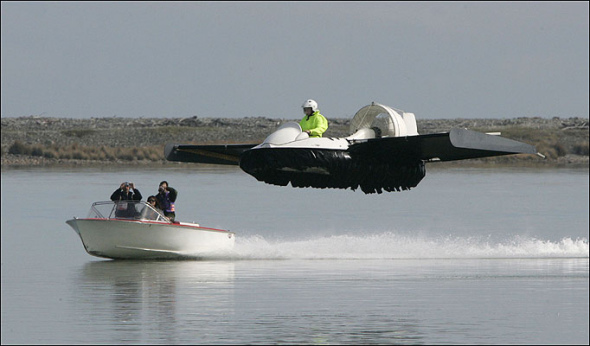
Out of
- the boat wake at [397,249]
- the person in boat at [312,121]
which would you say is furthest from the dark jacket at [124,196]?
the person in boat at [312,121]

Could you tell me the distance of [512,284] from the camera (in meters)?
24.3

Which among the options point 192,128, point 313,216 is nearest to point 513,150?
point 313,216

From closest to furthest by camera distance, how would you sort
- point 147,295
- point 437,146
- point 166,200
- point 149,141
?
point 147,295 < point 437,146 < point 166,200 < point 149,141

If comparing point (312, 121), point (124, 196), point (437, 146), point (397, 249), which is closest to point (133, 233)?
point (124, 196)

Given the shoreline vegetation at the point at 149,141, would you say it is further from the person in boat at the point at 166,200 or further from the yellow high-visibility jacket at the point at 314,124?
the yellow high-visibility jacket at the point at 314,124

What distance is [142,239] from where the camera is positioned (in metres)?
28.4

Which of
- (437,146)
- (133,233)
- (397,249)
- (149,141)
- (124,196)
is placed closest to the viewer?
(437,146)

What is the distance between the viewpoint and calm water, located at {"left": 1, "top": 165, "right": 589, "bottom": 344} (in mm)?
19125

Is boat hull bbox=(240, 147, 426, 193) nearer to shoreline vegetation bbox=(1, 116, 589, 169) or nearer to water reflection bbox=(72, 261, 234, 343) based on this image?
water reflection bbox=(72, 261, 234, 343)

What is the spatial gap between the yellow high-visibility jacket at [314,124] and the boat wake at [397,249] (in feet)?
14.3

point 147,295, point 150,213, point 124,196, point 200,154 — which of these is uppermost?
point 200,154

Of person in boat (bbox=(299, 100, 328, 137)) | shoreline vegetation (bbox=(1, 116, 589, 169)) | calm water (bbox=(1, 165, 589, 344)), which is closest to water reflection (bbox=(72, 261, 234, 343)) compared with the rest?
calm water (bbox=(1, 165, 589, 344))

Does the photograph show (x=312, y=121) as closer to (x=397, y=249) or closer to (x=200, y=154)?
(x=200, y=154)

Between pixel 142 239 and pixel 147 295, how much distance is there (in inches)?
215
